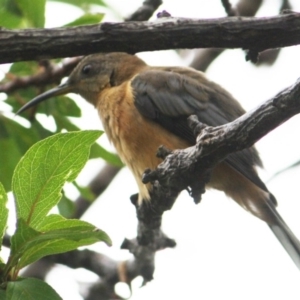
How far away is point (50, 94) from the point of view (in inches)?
197

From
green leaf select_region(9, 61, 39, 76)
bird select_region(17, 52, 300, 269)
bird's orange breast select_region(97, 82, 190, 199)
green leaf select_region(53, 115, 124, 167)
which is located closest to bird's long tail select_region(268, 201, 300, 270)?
bird select_region(17, 52, 300, 269)

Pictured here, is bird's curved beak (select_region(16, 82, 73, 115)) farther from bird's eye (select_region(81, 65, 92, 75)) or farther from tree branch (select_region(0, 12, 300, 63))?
tree branch (select_region(0, 12, 300, 63))

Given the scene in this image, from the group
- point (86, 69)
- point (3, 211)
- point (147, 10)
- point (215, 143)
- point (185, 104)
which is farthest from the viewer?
point (86, 69)

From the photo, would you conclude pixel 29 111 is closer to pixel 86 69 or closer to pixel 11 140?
pixel 11 140

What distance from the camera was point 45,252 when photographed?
8.96 feet

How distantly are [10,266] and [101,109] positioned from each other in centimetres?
322

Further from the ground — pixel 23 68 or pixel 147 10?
pixel 23 68

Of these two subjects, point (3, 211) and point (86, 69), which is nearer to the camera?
point (3, 211)

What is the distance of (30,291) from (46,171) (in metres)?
0.52

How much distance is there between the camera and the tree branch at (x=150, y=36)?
114 inches

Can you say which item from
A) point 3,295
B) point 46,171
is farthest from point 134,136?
point 3,295

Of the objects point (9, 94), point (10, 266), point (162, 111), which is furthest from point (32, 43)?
point (162, 111)

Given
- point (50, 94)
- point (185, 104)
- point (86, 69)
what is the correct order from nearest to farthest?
point (50, 94), point (185, 104), point (86, 69)

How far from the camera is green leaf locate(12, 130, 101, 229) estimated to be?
2.73 metres
